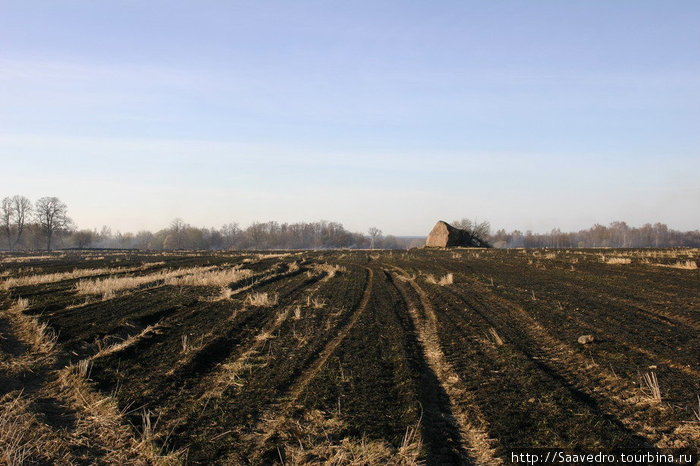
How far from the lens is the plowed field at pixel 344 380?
4.41 metres

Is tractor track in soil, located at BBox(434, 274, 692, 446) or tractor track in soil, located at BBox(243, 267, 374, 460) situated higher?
tractor track in soil, located at BBox(434, 274, 692, 446)

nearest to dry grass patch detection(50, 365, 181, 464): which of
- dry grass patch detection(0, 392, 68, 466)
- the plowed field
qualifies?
the plowed field

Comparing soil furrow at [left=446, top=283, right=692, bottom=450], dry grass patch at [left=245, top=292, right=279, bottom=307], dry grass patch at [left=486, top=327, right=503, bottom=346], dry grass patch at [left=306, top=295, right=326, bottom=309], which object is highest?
dry grass patch at [left=245, top=292, right=279, bottom=307]

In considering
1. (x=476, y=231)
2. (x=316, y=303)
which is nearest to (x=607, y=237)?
(x=476, y=231)

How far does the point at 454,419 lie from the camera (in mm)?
5027

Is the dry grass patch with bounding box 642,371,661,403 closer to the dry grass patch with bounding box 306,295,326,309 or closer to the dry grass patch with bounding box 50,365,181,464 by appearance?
the dry grass patch with bounding box 50,365,181,464

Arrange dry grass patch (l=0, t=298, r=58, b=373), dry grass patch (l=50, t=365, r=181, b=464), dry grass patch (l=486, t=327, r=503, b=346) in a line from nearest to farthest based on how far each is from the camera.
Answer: dry grass patch (l=50, t=365, r=181, b=464) → dry grass patch (l=0, t=298, r=58, b=373) → dry grass patch (l=486, t=327, r=503, b=346)

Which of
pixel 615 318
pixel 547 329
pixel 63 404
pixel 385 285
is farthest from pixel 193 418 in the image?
pixel 385 285

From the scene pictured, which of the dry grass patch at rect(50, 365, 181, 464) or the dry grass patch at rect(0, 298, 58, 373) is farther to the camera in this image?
the dry grass patch at rect(0, 298, 58, 373)

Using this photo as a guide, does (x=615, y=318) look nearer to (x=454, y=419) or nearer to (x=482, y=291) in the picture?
(x=482, y=291)

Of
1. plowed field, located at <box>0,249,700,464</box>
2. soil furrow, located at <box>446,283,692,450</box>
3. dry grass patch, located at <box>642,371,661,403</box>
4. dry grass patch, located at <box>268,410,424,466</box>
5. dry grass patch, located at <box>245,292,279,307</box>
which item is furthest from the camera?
dry grass patch, located at <box>245,292,279,307</box>

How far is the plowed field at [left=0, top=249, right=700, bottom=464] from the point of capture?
14.5 ft

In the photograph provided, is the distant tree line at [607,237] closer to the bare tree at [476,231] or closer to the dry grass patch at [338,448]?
the bare tree at [476,231]

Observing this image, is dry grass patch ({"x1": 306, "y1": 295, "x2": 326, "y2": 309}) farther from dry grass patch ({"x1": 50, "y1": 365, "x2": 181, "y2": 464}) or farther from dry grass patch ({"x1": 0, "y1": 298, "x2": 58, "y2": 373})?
dry grass patch ({"x1": 50, "y1": 365, "x2": 181, "y2": 464})
